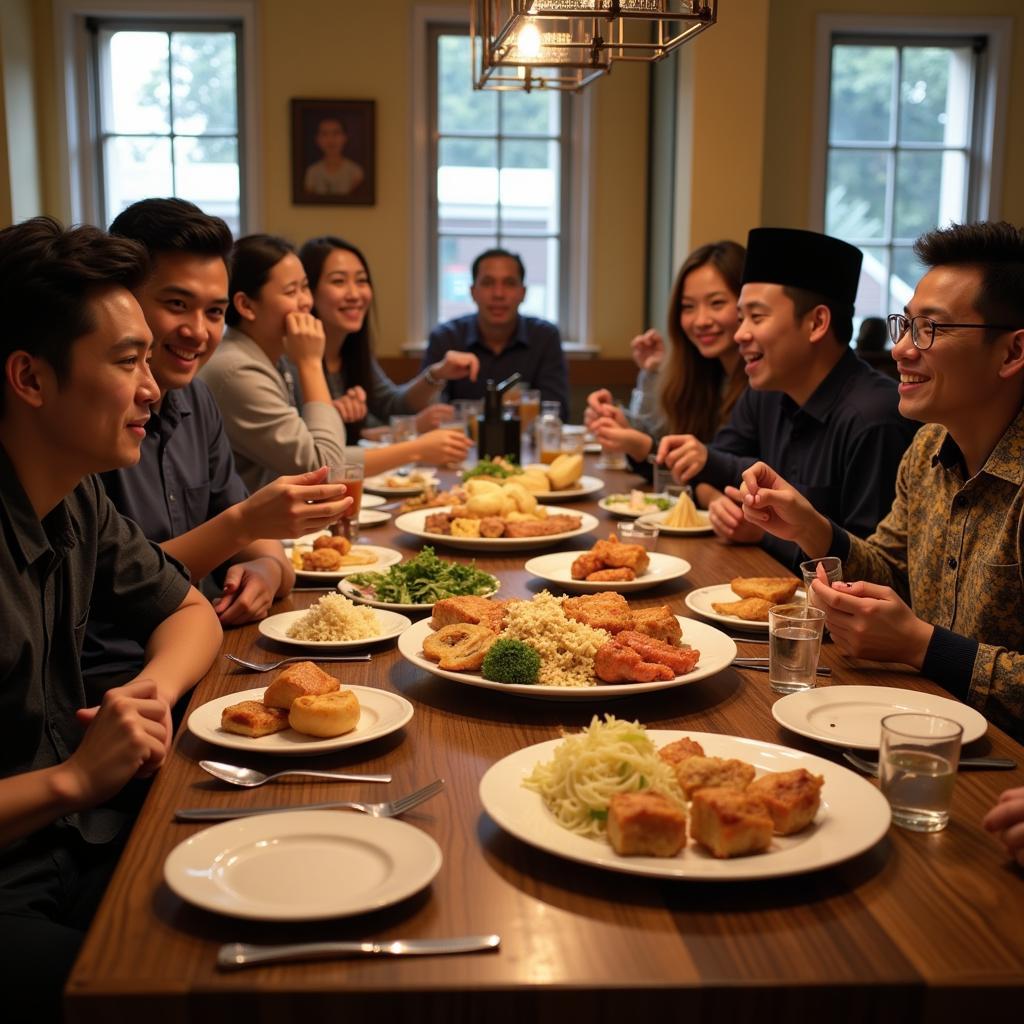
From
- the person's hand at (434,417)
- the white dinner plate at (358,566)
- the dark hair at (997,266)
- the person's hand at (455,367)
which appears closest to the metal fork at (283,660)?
the white dinner plate at (358,566)

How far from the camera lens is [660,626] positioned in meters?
1.67

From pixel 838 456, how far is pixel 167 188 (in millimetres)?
5078

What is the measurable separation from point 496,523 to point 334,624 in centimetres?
82

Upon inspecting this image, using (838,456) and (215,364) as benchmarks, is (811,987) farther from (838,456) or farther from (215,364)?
(215,364)

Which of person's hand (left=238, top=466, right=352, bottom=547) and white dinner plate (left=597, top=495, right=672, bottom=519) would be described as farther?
white dinner plate (left=597, top=495, right=672, bottom=519)

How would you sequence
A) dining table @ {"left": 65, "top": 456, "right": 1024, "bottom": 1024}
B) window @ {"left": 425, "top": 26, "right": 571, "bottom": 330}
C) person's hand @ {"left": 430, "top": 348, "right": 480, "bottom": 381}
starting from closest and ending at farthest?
1. dining table @ {"left": 65, "top": 456, "right": 1024, "bottom": 1024}
2. person's hand @ {"left": 430, "top": 348, "right": 480, "bottom": 381}
3. window @ {"left": 425, "top": 26, "right": 571, "bottom": 330}

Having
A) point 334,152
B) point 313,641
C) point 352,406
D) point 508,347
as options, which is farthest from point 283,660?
point 334,152

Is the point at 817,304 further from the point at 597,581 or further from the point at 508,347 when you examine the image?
the point at 508,347

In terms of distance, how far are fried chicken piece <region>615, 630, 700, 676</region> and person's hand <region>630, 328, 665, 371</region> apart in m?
3.33

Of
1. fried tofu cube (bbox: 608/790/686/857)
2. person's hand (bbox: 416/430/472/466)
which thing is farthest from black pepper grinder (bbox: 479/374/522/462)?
fried tofu cube (bbox: 608/790/686/857)

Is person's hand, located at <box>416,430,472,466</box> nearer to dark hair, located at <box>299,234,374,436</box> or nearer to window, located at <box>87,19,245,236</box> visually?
dark hair, located at <box>299,234,374,436</box>

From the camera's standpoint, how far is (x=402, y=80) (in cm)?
645

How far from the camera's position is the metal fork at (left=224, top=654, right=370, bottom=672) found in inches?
67.5

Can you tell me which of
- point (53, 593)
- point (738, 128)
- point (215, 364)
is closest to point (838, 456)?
point (215, 364)
